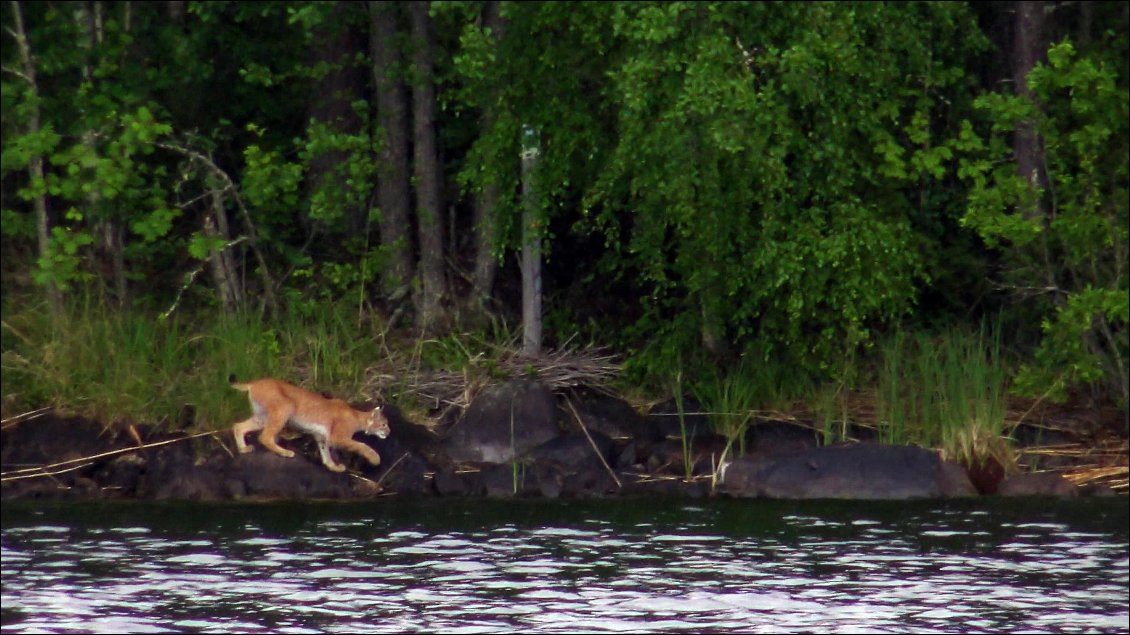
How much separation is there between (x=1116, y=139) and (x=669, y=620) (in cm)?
799

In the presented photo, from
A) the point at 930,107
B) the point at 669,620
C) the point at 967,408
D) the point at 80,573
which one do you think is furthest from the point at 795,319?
the point at 80,573

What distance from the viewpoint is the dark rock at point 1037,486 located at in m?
15.4

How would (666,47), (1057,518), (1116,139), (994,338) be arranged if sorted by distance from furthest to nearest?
(994,338) < (1116,139) < (666,47) < (1057,518)

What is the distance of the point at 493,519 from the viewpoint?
14438 mm

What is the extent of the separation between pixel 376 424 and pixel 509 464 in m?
1.22

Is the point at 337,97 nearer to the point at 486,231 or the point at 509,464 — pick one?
the point at 486,231

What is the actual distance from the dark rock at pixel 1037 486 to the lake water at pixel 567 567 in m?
0.33

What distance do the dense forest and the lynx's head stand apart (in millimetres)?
1434

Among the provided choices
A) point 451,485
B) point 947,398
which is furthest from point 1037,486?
point 451,485

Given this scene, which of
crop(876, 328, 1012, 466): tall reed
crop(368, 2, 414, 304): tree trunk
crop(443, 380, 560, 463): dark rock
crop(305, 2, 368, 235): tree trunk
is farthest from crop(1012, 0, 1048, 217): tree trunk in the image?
crop(305, 2, 368, 235): tree trunk

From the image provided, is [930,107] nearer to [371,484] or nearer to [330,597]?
[371,484]

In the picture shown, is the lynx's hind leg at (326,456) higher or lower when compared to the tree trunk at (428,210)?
lower

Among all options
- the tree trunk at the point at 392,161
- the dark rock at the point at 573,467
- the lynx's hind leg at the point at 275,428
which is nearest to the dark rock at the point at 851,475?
the dark rock at the point at 573,467

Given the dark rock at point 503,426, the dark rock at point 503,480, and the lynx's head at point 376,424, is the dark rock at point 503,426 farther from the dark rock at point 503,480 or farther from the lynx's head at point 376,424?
the lynx's head at point 376,424
